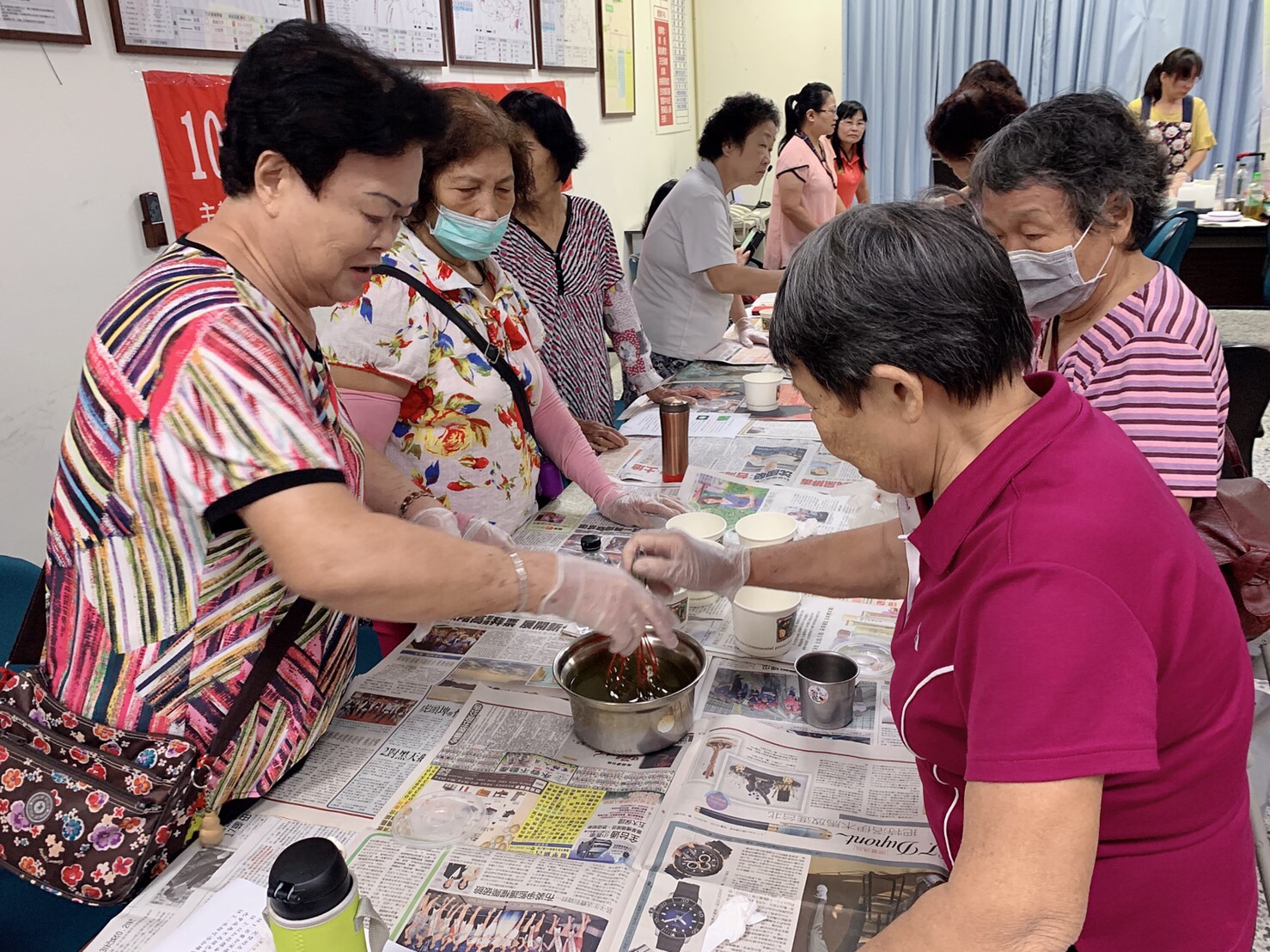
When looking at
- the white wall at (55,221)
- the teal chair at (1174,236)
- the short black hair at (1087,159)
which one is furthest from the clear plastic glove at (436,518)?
the teal chair at (1174,236)

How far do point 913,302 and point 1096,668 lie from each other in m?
0.35

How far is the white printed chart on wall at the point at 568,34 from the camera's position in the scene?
448 cm

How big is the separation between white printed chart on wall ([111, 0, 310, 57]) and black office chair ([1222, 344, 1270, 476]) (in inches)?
94.2

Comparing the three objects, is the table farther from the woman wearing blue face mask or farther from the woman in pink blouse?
the woman wearing blue face mask

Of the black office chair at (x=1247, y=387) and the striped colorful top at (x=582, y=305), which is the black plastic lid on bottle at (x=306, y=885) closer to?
the striped colorful top at (x=582, y=305)

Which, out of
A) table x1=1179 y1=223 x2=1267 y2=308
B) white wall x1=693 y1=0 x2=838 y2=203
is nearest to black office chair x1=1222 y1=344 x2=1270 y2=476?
table x1=1179 y1=223 x2=1267 y2=308

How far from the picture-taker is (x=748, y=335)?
3574mm

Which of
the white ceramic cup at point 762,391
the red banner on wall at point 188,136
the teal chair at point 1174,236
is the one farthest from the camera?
the teal chair at point 1174,236

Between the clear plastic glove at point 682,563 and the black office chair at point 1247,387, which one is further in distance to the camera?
the black office chair at point 1247,387

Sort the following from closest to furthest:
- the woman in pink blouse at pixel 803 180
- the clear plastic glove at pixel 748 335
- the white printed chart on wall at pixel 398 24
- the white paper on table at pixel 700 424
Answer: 1. the white paper on table at pixel 700 424
2. the white printed chart on wall at pixel 398 24
3. the clear plastic glove at pixel 748 335
4. the woman in pink blouse at pixel 803 180

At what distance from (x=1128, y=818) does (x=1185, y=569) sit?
0.25 m

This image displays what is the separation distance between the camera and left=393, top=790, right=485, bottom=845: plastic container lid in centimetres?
108

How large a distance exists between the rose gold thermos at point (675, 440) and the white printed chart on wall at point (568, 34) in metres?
3.06

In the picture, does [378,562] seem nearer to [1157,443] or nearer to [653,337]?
[1157,443]
